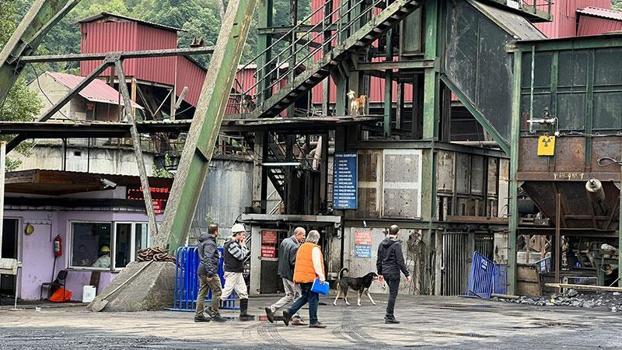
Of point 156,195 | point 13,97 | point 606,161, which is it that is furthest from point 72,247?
point 606,161

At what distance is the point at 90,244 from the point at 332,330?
11.9 metres

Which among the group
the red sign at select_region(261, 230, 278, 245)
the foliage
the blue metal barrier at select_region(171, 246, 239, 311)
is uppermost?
the foliage

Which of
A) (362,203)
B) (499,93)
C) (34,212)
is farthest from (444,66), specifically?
(34,212)

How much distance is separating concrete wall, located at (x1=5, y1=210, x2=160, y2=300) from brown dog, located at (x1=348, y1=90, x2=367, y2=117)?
8754mm

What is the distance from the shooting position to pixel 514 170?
3422cm

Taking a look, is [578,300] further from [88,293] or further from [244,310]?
[88,293]

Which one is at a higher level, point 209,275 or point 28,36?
point 28,36

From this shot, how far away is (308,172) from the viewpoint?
4031 cm

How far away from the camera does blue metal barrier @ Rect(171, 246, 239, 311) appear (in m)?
26.2

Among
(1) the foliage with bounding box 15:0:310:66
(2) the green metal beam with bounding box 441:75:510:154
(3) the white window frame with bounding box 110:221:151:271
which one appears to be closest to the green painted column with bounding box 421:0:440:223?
(2) the green metal beam with bounding box 441:75:510:154

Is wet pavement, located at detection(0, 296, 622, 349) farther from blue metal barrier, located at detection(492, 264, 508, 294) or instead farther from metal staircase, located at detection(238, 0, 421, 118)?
metal staircase, located at detection(238, 0, 421, 118)

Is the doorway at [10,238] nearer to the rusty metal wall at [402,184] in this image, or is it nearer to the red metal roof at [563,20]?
the rusty metal wall at [402,184]

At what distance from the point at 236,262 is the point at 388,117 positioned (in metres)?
15.5

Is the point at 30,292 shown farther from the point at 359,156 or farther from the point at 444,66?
the point at 444,66
